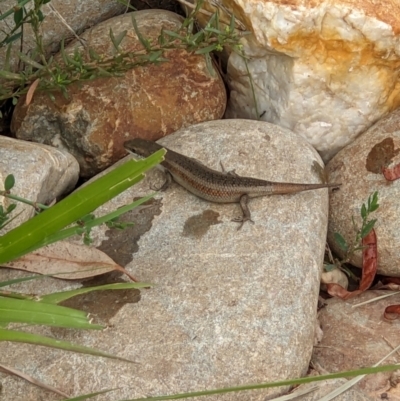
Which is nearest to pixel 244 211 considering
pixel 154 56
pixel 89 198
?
pixel 154 56

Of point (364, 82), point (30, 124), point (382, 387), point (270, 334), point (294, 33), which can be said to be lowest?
point (382, 387)

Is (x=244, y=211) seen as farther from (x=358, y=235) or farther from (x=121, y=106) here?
(x=121, y=106)

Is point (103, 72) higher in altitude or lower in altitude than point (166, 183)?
higher

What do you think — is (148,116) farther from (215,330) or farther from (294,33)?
(215,330)

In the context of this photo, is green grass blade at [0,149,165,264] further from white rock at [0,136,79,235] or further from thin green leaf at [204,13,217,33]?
thin green leaf at [204,13,217,33]

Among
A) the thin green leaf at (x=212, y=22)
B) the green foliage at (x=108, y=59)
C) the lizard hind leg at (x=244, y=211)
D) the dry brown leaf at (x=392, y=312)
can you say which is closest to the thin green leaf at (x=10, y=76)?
the green foliage at (x=108, y=59)

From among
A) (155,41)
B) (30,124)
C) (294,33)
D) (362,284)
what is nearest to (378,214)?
(362,284)
